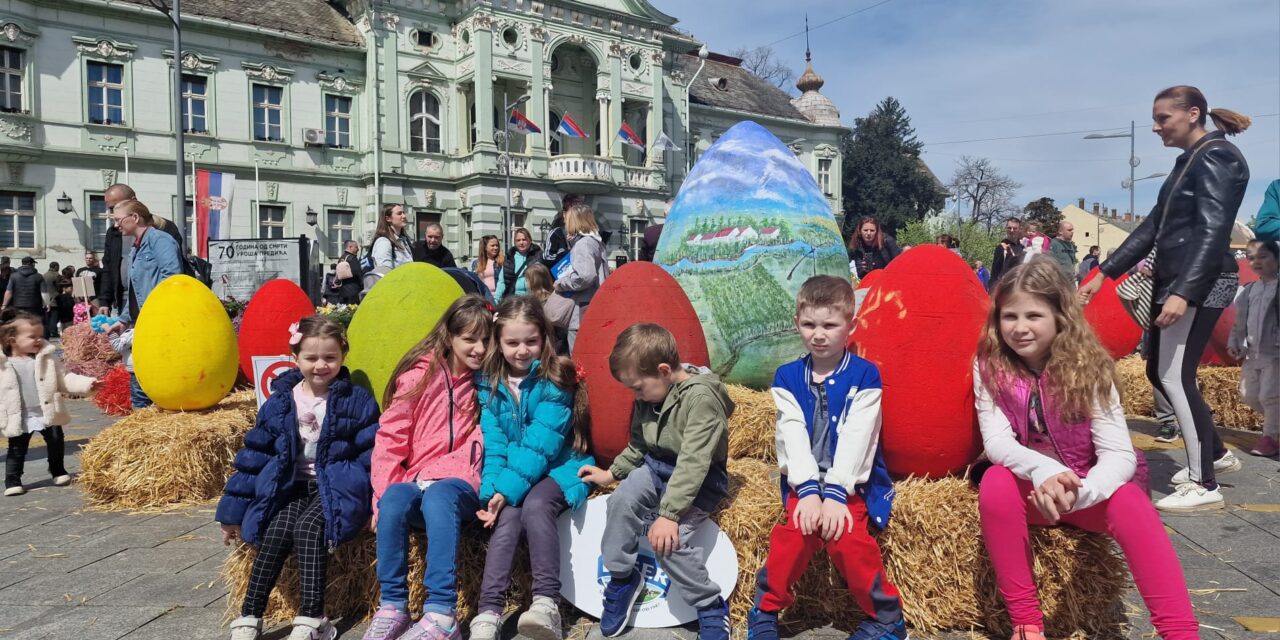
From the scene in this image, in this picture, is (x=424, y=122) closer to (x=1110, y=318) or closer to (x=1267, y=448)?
(x=1110, y=318)

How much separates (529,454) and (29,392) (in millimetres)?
4295

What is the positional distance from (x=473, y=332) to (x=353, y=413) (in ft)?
1.99

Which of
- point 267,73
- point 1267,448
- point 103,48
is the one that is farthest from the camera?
point 267,73

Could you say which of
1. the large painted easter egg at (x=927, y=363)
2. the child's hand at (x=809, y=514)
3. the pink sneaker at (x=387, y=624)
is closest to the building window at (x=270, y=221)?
the pink sneaker at (x=387, y=624)

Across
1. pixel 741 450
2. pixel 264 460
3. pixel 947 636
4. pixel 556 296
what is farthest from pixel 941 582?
pixel 556 296

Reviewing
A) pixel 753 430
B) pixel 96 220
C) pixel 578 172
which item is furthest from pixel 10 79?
pixel 753 430

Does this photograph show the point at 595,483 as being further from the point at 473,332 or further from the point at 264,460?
the point at 264,460

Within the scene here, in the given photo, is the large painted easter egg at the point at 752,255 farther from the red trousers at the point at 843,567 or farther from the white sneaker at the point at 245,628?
the white sneaker at the point at 245,628

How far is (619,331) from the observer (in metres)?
3.75

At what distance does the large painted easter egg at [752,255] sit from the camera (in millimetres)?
5188

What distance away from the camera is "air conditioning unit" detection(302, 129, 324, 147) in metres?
25.4

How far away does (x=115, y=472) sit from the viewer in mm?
4762

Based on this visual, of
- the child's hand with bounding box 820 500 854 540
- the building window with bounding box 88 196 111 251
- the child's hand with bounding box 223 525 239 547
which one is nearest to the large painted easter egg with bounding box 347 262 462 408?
the child's hand with bounding box 223 525 239 547

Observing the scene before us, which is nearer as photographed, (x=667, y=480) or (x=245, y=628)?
(x=245, y=628)
